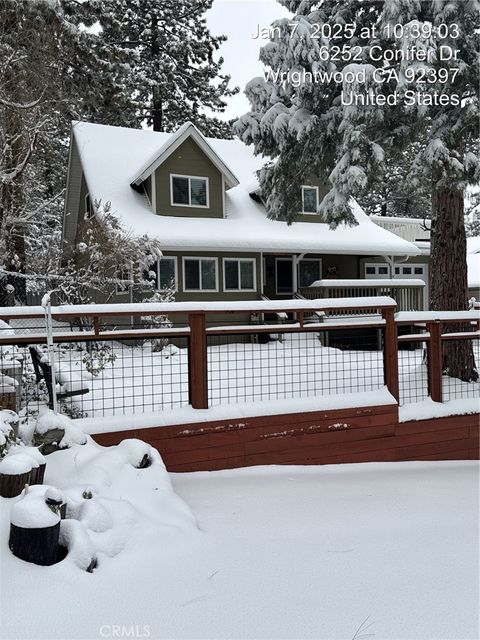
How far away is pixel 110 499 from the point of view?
3.10 metres

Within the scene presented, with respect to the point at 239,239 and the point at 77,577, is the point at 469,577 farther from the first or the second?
the point at 239,239

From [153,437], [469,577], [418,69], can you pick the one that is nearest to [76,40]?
[418,69]

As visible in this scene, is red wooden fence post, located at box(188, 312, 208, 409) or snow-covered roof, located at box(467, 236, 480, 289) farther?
snow-covered roof, located at box(467, 236, 480, 289)

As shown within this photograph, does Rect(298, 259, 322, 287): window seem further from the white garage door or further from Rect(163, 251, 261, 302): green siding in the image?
the white garage door

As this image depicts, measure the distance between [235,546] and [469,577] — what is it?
126 centimetres

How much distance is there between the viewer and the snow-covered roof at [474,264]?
69.3 feet

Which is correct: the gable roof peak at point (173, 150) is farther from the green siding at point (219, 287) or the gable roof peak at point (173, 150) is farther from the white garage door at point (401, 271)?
the white garage door at point (401, 271)

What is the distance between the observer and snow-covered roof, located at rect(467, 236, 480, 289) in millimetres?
21109

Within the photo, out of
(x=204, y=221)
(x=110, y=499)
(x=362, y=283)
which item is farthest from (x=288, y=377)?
(x=204, y=221)

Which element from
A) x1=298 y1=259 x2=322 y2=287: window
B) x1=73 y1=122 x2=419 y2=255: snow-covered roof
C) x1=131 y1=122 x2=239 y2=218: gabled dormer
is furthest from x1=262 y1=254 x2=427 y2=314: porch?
x1=131 y1=122 x2=239 y2=218: gabled dormer

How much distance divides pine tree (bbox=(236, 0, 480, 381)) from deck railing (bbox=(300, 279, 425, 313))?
6.30m

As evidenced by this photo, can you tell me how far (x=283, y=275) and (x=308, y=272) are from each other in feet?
2.93

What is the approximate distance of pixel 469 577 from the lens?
265 centimetres

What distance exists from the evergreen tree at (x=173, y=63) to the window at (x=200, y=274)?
11.8 m
